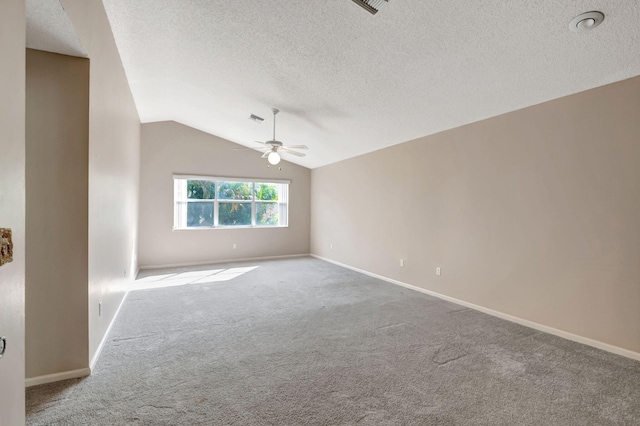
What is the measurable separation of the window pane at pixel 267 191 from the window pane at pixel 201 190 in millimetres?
1102

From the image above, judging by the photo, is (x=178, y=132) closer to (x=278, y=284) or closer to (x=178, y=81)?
(x=178, y=81)

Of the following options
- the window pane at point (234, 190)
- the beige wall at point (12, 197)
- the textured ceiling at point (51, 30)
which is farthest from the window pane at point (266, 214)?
the beige wall at point (12, 197)

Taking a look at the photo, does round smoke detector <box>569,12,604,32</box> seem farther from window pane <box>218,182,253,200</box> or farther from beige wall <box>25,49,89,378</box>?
window pane <box>218,182,253,200</box>

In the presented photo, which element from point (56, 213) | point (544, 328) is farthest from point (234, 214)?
point (544, 328)

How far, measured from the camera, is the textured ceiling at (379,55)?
2256 mm

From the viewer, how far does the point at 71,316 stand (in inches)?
85.1

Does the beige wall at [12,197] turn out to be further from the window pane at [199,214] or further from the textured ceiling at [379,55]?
the window pane at [199,214]

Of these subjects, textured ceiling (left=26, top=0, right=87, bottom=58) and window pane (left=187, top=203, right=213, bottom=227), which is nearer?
textured ceiling (left=26, top=0, right=87, bottom=58)

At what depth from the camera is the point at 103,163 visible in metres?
2.68

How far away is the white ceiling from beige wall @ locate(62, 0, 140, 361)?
431 millimetres

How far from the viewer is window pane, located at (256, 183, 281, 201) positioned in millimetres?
7500

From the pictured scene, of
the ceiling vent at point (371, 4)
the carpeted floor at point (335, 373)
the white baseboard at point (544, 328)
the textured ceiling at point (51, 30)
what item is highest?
the ceiling vent at point (371, 4)

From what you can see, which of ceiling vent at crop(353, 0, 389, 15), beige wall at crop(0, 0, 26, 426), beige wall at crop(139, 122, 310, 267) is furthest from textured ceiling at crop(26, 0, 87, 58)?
beige wall at crop(139, 122, 310, 267)

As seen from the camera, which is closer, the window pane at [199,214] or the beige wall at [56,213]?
the beige wall at [56,213]
